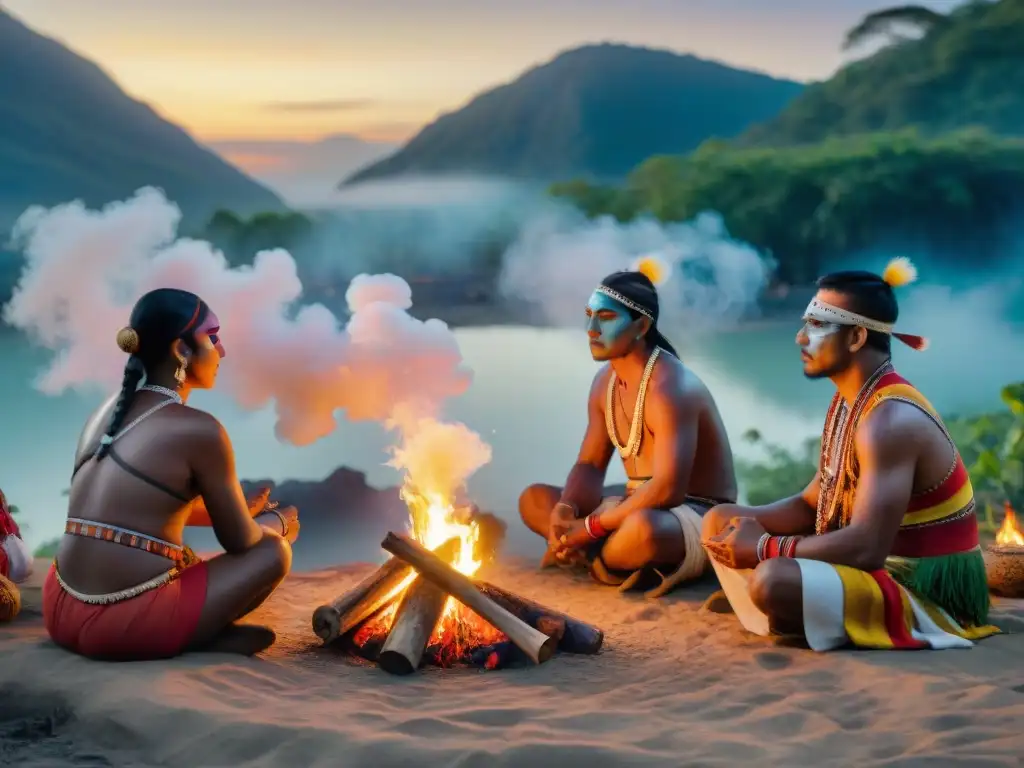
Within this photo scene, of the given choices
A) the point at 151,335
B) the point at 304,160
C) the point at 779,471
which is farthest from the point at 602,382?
the point at 304,160

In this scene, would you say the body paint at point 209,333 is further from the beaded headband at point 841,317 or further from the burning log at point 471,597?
the beaded headband at point 841,317

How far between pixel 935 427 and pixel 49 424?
746 centimetres

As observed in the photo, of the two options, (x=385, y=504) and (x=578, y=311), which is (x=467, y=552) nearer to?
(x=385, y=504)

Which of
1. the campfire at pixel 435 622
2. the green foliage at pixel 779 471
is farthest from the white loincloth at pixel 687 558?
the green foliage at pixel 779 471

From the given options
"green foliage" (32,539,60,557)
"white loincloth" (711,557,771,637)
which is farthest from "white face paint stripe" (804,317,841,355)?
"green foliage" (32,539,60,557)

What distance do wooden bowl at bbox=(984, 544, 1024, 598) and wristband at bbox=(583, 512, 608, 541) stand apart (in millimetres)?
2071

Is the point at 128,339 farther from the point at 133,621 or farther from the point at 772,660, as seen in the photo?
the point at 772,660

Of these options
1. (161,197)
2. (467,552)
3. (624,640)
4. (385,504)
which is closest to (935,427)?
(624,640)

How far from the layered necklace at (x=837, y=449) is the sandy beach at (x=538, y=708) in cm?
66

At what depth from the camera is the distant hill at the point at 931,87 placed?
12031 millimetres

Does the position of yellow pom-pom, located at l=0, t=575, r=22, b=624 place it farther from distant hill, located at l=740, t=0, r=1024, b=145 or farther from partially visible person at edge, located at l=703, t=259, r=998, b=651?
distant hill, located at l=740, t=0, r=1024, b=145

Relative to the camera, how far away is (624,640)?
18.9 ft

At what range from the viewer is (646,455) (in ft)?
22.6

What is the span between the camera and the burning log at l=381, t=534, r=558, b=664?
535 centimetres
